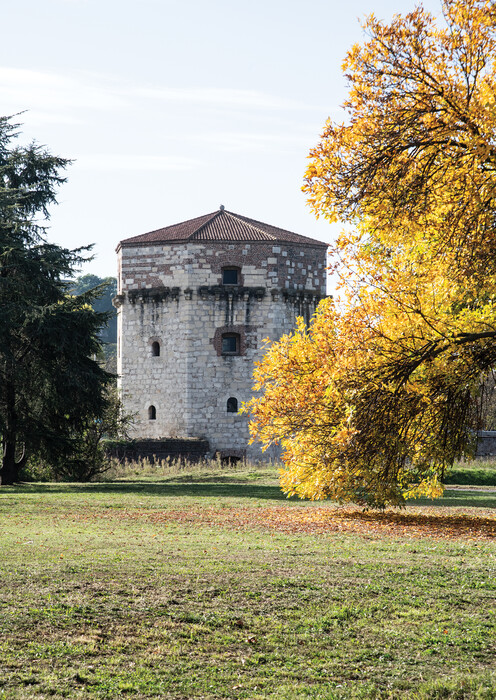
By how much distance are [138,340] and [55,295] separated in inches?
648

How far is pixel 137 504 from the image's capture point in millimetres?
18203

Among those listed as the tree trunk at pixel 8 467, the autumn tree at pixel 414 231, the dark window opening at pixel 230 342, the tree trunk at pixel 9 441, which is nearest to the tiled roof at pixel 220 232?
the dark window opening at pixel 230 342

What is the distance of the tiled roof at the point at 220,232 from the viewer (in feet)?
136

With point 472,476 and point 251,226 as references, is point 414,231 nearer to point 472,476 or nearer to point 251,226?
point 472,476

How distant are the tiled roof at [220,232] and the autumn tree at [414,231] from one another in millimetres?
28752

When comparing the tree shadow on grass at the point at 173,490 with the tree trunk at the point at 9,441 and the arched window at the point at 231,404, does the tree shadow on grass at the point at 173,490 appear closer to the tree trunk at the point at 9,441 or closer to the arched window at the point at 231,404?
the tree trunk at the point at 9,441

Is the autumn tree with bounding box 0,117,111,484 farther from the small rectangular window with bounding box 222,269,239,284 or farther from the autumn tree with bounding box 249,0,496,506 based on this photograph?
the small rectangular window with bounding box 222,269,239,284

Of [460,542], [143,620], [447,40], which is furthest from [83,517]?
[447,40]

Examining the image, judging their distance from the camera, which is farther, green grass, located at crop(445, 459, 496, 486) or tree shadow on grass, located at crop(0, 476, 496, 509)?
green grass, located at crop(445, 459, 496, 486)

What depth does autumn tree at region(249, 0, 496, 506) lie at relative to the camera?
9.41m

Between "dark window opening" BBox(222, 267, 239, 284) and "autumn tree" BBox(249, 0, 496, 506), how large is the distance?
28.4 meters

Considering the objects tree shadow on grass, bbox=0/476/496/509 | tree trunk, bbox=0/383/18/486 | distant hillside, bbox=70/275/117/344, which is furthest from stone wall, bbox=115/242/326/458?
distant hillside, bbox=70/275/117/344

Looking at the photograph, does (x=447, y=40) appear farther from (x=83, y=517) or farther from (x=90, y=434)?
(x=90, y=434)

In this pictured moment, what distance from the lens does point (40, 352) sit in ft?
80.8
